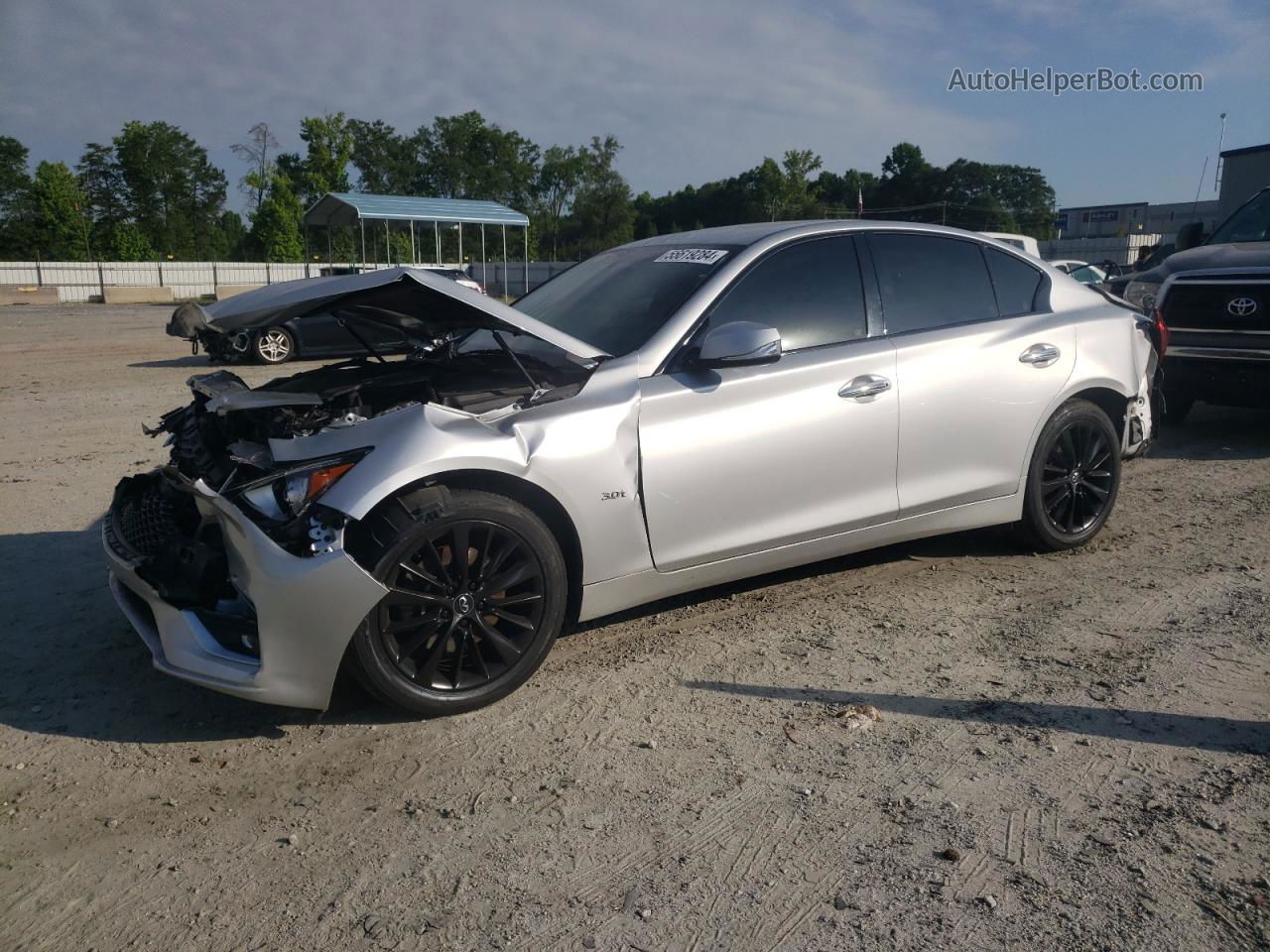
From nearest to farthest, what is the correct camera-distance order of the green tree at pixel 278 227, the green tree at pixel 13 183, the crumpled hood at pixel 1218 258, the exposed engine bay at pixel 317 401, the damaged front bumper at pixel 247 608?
the damaged front bumper at pixel 247 608 → the exposed engine bay at pixel 317 401 → the crumpled hood at pixel 1218 258 → the green tree at pixel 278 227 → the green tree at pixel 13 183

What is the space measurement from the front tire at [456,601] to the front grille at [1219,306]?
6819 mm

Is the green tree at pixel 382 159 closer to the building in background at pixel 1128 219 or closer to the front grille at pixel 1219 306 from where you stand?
the building in background at pixel 1128 219

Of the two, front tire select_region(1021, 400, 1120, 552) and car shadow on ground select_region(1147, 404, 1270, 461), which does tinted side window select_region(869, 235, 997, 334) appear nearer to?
front tire select_region(1021, 400, 1120, 552)

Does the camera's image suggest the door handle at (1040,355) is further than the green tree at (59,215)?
No

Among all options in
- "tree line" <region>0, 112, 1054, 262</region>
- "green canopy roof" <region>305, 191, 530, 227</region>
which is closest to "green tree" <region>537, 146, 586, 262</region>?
"tree line" <region>0, 112, 1054, 262</region>

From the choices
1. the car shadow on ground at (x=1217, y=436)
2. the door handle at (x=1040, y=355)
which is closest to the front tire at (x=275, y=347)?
the car shadow on ground at (x=1217, y=436)

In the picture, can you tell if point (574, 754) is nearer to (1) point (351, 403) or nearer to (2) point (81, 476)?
(1) point (351, 403)

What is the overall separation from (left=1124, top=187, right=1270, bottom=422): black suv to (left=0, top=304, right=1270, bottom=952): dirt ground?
3.72 meters

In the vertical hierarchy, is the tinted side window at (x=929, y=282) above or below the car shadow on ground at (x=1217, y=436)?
above

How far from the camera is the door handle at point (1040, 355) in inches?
194

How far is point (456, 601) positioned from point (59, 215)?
63814 mm

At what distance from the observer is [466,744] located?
3.41m

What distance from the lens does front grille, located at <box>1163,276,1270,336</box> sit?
7.90 meters

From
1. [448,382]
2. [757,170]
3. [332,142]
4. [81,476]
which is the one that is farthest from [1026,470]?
[757,170]
